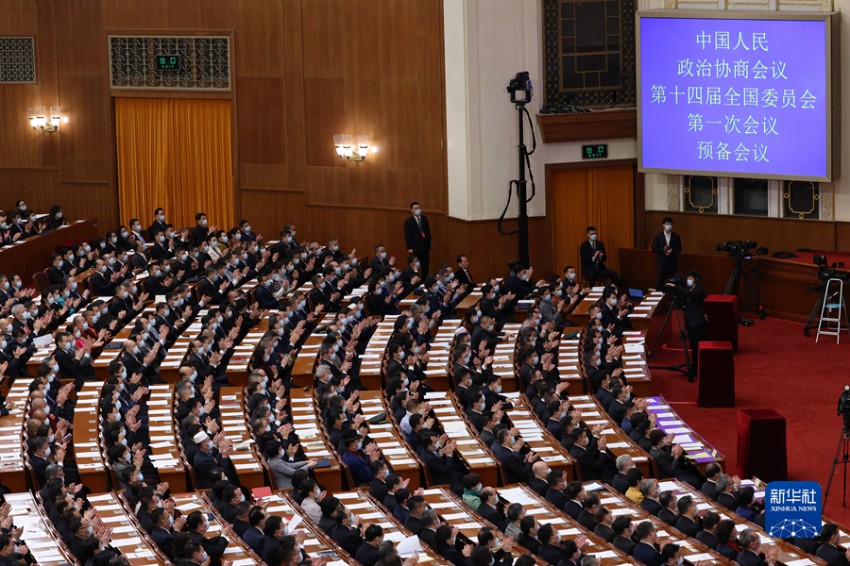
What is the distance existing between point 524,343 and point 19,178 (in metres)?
14.8

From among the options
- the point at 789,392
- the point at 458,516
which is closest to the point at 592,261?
the point at 789,392

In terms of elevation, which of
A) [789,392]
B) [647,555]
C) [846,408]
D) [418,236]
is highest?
[418,236]

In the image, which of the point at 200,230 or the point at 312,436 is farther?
the point at 200,230

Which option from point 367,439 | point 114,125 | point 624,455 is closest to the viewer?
point 624,455

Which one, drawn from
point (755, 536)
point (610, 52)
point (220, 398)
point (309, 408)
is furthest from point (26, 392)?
point (610, 52)

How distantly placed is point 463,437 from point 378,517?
8.54 feet

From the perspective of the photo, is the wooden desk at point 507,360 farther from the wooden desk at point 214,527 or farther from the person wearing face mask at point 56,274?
the person wearing face mask at point 56,274

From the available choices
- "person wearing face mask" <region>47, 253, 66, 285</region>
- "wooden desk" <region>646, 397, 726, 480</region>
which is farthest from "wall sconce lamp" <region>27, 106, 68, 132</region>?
"wooden desk" <region>646, 397, 726, 480</region>

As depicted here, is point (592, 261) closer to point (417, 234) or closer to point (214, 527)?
point (417, 234)

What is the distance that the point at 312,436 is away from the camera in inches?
619

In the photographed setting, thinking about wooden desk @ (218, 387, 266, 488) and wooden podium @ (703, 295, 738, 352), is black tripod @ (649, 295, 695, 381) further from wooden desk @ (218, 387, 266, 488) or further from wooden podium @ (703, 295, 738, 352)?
wooden desk @ (218, 387, 266, 488)

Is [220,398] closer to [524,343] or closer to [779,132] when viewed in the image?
[524,343]

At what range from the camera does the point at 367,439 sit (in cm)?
1531

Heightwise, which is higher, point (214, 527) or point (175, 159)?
point (175, 159)
